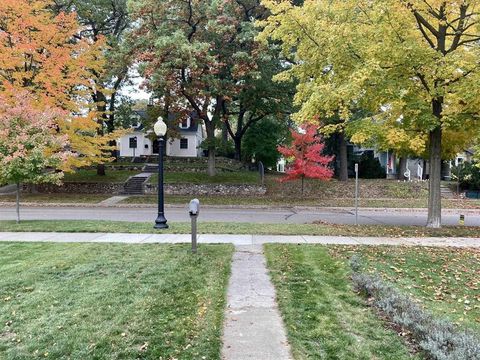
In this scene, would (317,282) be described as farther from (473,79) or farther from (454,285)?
(473,79)

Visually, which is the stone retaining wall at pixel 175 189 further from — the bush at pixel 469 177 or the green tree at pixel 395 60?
the bush at pixel 469 177

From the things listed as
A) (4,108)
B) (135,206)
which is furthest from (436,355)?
(135,206)

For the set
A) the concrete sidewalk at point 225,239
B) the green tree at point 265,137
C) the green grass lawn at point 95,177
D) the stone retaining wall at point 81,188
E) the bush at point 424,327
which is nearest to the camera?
the bush at point 424,327

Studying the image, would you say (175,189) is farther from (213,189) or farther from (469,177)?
(469,177)

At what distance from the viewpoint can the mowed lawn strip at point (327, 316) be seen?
4137 millimetres

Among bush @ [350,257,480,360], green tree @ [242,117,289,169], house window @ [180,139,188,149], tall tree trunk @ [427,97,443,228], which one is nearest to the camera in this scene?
bush @ [350,257,480,360]

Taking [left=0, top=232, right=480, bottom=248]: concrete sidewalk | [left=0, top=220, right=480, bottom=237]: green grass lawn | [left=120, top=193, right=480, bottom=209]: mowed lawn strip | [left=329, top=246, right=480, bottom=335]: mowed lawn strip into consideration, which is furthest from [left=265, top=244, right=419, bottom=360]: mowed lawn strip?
[left=120, top=193, right=480, bottom=209]: mowed lawn strip

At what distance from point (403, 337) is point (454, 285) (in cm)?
313

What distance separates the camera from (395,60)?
1181 centimetres

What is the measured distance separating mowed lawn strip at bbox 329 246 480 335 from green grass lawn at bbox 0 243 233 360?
10.2ft

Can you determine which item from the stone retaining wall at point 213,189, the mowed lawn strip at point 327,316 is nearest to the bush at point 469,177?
the stone retaining wall at point 213,189

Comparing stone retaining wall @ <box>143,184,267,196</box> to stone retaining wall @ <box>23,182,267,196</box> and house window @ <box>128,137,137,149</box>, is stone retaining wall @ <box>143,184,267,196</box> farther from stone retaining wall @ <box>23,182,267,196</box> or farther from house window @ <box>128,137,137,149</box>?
house window @ <box>128,137,137,149</box>

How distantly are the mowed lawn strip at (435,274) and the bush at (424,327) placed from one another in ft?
1.99

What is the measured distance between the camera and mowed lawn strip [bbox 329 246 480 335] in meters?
5.75
